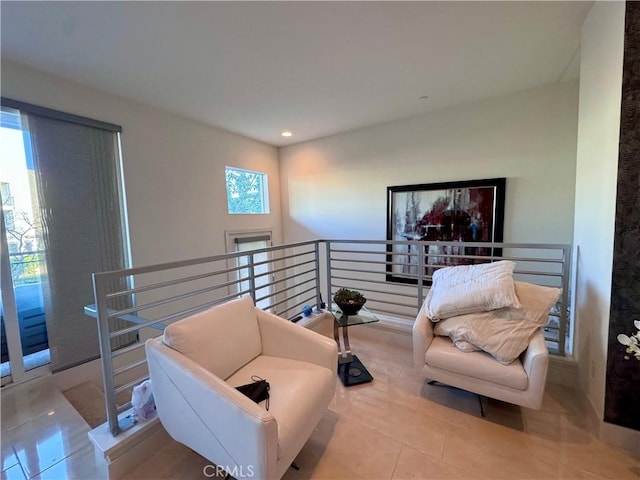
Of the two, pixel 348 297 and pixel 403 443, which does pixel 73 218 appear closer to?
pixel 348 297

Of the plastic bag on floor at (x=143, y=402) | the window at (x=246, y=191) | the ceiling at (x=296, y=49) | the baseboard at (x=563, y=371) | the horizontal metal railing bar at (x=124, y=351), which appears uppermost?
the ceiling at (x=296, y=49)

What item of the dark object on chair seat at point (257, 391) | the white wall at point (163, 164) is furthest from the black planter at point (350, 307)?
the white wall at point (163, 164)

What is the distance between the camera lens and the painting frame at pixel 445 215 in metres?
3.08

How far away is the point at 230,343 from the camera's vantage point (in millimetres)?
1550

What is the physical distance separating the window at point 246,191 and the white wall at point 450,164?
40cm

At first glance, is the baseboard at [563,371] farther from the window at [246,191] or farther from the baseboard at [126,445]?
the window at [246,191]

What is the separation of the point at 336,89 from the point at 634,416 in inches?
124

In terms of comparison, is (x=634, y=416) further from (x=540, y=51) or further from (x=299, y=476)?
(x=540, y=51)

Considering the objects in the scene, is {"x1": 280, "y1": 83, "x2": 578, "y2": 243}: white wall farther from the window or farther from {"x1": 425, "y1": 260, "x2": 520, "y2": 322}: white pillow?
{"x1": 425, "y1": 260, "x2": 520, "y2": 322}: white pillow

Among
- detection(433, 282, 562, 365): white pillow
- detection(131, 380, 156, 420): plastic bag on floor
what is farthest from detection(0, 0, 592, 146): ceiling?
detection(131, 380, 156, 420): plastic bag on floor

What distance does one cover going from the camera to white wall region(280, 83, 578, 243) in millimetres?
2777

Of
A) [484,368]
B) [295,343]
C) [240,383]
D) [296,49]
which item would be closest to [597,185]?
[484,368]

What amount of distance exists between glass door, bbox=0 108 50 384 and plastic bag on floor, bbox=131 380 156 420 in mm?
1509

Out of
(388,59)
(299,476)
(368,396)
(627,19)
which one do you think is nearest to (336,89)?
(388,59)
